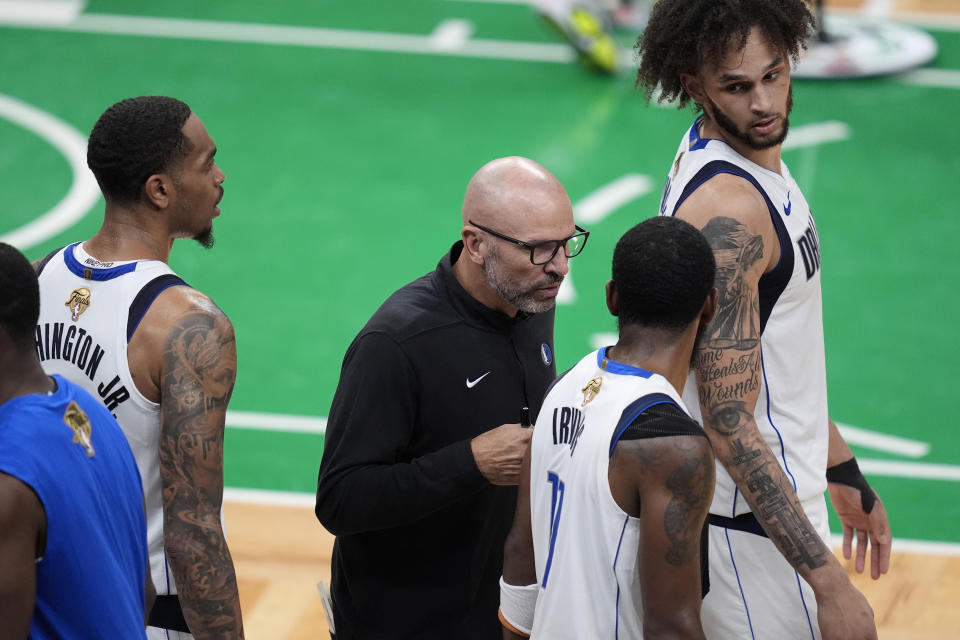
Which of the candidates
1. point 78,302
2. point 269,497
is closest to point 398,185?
point 269,497

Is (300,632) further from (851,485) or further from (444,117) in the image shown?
(444,117)

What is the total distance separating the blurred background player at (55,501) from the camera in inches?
98.3

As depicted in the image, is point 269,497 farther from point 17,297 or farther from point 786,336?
point 17,297

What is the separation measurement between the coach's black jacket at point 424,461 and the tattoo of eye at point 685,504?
0.73 m

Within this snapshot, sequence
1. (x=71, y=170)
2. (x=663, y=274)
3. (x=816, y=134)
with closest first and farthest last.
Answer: (x=663, y=274), (x=71, y=170), (x=816, y=134)

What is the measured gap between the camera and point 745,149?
3.54m

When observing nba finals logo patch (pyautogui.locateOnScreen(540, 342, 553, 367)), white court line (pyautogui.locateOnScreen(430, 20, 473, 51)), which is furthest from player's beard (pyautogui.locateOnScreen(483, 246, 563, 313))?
white court line (pyautogui.locateOnScreen(430, 20, 473, 51))

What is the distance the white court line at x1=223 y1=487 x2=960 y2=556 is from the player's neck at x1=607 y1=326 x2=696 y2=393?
3256mm

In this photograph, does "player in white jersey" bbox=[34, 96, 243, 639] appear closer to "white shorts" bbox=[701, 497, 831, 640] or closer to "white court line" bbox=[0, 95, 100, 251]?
"white shorts" bbox=[701, 497, 831, 640]

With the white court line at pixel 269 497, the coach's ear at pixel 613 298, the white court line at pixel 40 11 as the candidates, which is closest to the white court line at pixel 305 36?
the white court line at pixel 40 11

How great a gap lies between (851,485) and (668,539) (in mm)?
1461

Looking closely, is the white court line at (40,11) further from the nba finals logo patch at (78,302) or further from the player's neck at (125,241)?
the nba finals logo patch at (78,302)

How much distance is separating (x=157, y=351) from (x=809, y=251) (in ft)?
5.79

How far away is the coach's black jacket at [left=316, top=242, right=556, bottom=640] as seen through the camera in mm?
3369
